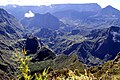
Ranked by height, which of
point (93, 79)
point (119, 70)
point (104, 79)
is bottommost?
point (119, 70)

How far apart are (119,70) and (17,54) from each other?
156 metres

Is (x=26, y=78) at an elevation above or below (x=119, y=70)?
above

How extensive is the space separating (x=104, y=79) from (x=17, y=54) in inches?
193

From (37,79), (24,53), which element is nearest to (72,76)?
(37,79)

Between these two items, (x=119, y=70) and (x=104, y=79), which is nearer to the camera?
(x=104, y=79)

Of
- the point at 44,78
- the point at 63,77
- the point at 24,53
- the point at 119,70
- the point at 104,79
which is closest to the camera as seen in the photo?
the point at 24,53

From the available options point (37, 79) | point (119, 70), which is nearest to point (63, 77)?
point (37, 79)

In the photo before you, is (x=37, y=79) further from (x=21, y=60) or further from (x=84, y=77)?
(x=84, y=77)

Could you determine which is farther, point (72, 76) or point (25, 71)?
point (72, 76)

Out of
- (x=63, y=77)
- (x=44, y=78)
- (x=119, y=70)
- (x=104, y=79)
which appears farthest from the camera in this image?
(x=119, y=70)

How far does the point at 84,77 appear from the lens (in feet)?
44.5

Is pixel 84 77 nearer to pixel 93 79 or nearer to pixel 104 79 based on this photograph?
pixel 93 79

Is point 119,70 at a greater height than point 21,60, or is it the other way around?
point 21,60

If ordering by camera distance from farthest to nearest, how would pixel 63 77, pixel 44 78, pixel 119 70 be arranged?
pixel 119 70 → pixel 63 77 → pixel 44 78
